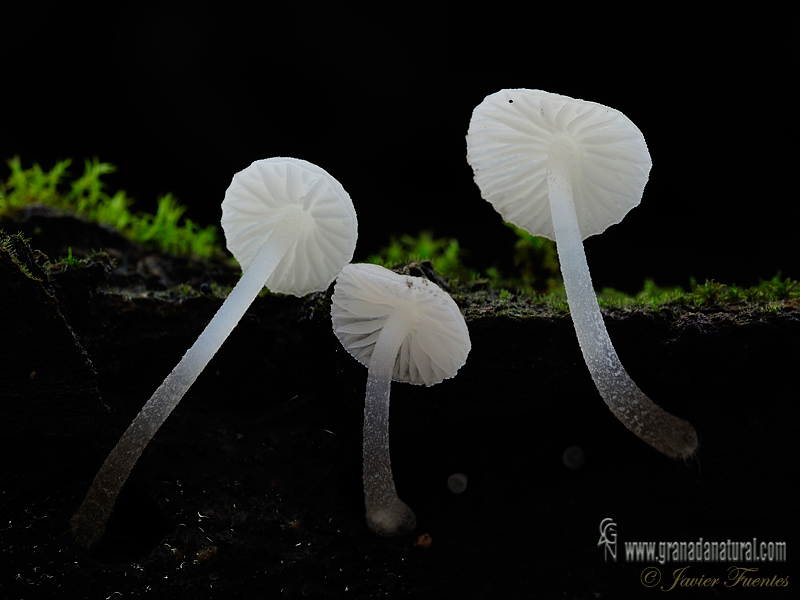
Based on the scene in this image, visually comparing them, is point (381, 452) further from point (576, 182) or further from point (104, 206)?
point (104, 206)

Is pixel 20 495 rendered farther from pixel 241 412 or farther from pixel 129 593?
pixel 241 412

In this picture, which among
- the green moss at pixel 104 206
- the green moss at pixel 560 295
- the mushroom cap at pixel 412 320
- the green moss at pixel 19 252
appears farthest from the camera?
the green moss at pixel 104 206

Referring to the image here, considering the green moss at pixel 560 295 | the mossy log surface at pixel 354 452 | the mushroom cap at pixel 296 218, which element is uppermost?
the mushroom cap at pixel 296 218

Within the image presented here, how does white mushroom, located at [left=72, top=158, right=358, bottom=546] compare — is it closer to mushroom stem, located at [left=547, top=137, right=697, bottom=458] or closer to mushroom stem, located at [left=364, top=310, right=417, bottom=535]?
mushroom stem, located at [left=364, top=310, right=417, bottom=535]

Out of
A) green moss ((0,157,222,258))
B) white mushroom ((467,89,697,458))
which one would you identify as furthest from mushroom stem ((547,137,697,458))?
green moss ((0,157,222,258))

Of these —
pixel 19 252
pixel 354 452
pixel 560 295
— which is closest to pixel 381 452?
pixel 354 452

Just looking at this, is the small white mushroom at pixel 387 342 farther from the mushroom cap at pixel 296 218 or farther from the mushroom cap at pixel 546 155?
the mushroom cap at pixel 546 155

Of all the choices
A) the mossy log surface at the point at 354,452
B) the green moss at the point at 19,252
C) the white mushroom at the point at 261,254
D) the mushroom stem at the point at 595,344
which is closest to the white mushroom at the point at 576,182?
the mushroom stem at the point at 595,344

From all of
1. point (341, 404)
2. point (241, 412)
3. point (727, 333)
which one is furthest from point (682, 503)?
point (241, 412)

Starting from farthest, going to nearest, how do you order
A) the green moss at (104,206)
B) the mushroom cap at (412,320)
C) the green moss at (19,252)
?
the green moss at (104,206) → the mushroom cap at (412,320) → the green moss at (19,252)
